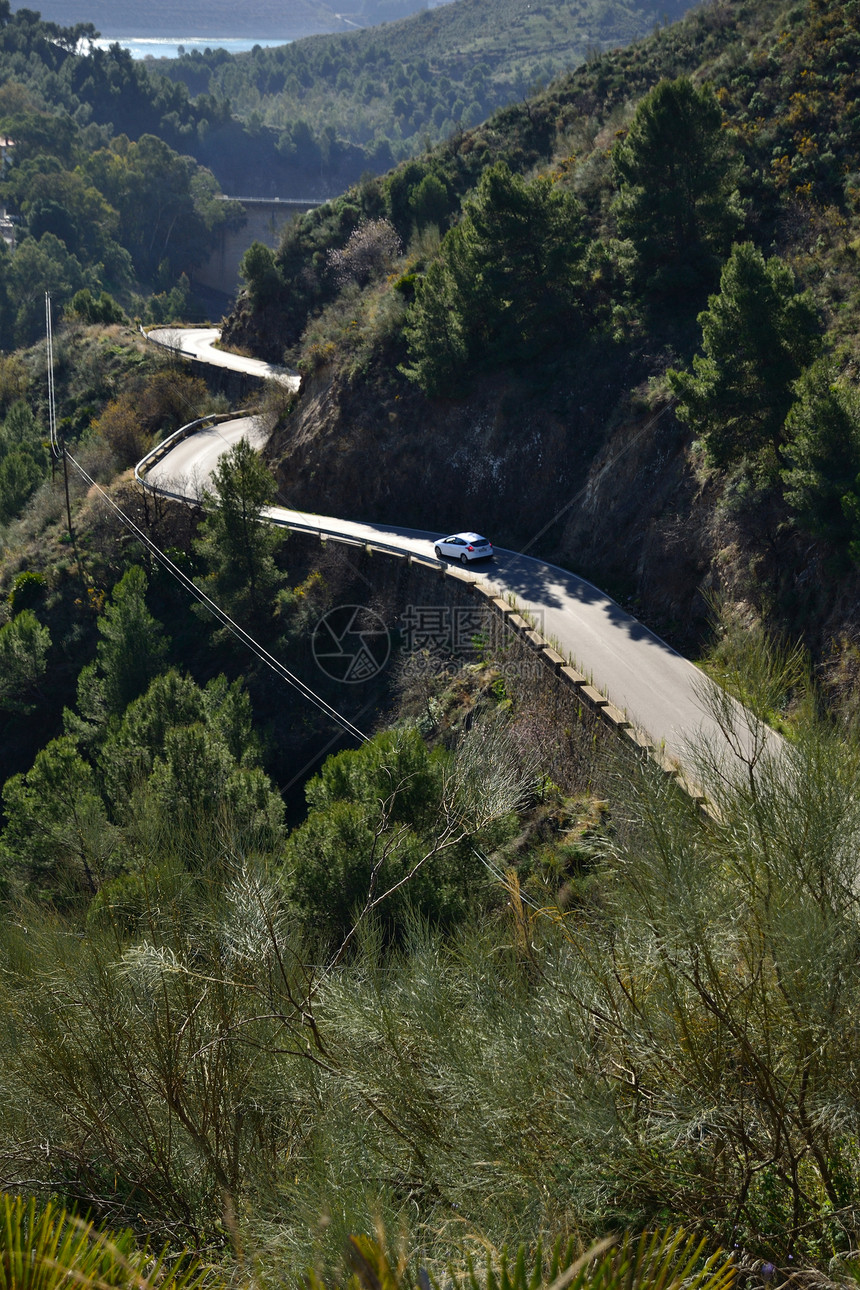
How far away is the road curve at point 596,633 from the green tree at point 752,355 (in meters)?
5.17

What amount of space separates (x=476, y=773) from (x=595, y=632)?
41.6 ft

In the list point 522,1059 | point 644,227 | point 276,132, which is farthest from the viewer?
point 276,132

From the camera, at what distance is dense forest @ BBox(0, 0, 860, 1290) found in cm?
525

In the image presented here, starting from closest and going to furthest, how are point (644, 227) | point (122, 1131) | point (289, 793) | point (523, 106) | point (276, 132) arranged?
point (122, 1131) → point (289, 793) → point (644, 227) → point (523, 106) → point (276, 132)

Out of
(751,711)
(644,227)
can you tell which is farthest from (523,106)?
(751,711)

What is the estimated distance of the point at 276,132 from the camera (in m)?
158

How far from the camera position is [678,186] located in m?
26.8

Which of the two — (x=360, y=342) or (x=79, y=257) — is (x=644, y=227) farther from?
(x=79, y=257)

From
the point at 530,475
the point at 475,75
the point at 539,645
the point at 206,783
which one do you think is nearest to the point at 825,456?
the point at 539,645

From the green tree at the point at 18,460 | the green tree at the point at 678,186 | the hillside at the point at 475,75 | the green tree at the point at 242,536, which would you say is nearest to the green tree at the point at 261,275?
the green tree at the point at 18,460

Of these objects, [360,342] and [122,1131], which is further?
[360,342]

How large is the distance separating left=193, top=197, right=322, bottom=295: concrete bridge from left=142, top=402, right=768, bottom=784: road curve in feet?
285

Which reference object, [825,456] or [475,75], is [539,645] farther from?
[475,75]

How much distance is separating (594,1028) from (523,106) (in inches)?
2139
